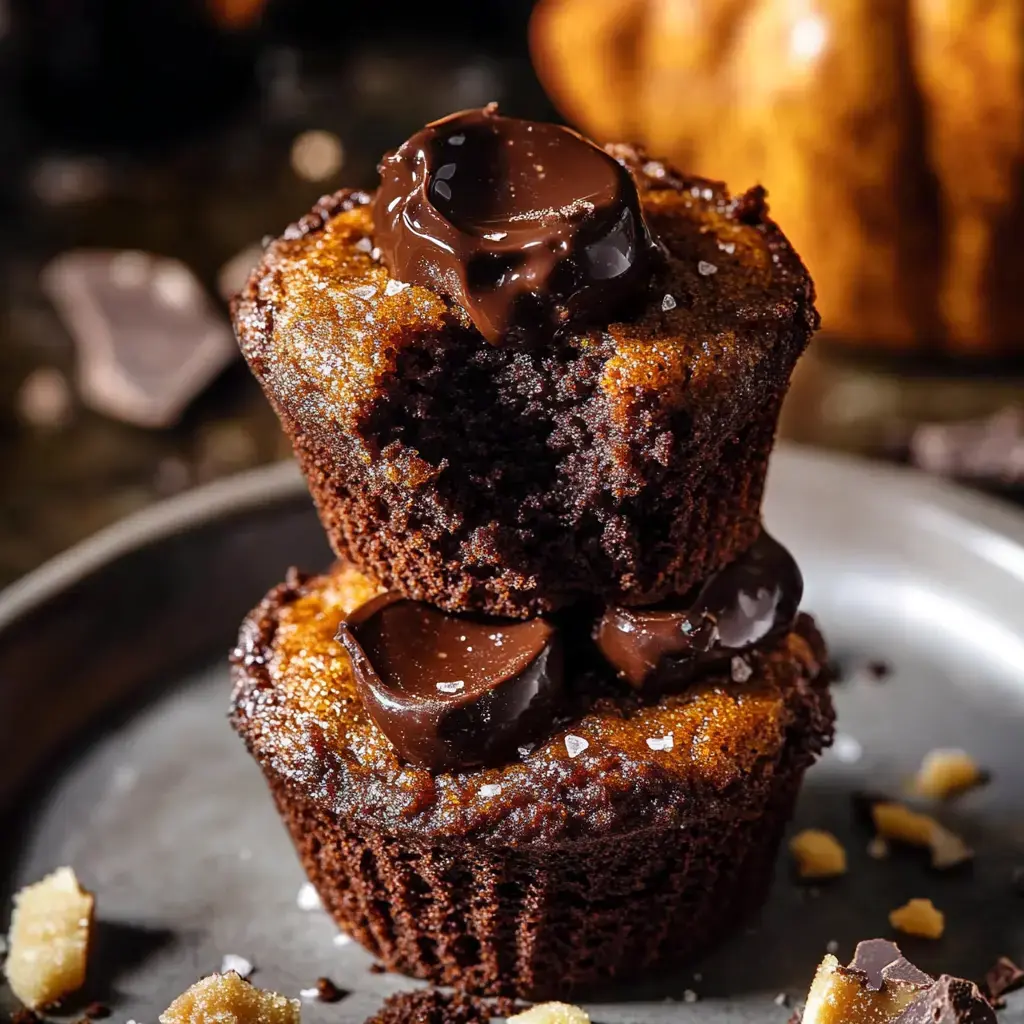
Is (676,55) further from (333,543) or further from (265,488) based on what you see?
(333,543)

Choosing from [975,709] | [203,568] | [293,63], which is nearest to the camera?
[975,709]

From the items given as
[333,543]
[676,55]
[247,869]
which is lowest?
[247,869]

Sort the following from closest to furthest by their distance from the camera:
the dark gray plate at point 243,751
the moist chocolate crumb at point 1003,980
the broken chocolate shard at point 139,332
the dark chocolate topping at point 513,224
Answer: the dark chocolate topping at point 513,224 < the moist chocolate crumb at point 1003,980 < the dark gray plate at point 243,751 < the broken chocolate shard at point 139,332

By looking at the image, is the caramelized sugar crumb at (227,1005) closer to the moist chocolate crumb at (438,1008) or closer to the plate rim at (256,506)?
the moist chocolate crumb at (438,1008)

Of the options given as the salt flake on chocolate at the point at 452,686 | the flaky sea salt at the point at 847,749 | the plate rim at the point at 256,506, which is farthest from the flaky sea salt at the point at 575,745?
the plate rim at the point at 256,506

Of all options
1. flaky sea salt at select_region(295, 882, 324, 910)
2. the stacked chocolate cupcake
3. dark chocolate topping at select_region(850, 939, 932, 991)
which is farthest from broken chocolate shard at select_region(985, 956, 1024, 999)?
flaky sea salt at select_region(295, 882, 324, 910)

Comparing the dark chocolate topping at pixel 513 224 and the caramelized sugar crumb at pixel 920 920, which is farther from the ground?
the dark chocolate topping at pixel 513 224

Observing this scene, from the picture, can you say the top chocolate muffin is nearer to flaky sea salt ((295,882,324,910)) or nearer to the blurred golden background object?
flaky sea salt ((295,882,324,910))

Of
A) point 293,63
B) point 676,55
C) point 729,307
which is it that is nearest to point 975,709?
point 729,307
